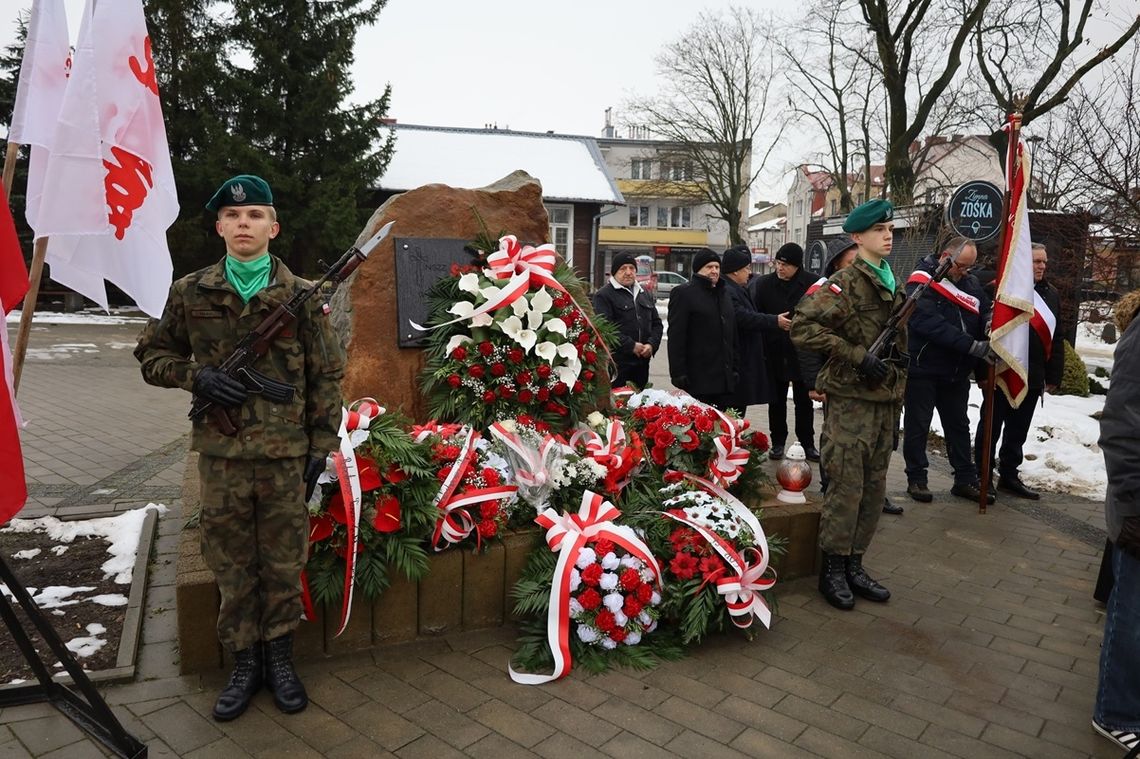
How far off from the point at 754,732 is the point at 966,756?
747 millimetres

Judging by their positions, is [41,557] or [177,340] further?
[41,557]

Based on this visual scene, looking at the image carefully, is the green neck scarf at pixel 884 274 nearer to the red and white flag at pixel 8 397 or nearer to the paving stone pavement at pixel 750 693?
the paving stone pavement at pixel 750 693

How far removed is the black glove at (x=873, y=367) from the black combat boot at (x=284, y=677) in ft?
A: 9.52

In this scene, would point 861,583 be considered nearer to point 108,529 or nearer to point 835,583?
point 835,583

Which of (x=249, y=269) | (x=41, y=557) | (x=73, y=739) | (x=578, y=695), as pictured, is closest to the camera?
(x=73, y=739)

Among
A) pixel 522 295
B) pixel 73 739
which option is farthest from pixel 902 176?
pixel 73 739

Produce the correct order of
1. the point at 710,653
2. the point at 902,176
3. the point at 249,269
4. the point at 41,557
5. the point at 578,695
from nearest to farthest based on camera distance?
the point at 249,269, the point at 578,695, the point at 710,653, the point at 41,557, the point at 902,176

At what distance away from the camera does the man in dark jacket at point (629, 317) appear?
22.5 ft

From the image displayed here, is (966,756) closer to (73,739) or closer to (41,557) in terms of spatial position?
(73,739)

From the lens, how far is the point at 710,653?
3680mm

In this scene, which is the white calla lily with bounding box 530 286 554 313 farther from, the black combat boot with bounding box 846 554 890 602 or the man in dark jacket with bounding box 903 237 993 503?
the man in dark jacket with bounding box 903 237 993 503

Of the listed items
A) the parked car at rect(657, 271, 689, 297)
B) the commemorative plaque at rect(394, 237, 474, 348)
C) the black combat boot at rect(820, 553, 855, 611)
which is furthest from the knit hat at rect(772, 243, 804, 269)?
the parked car at rect(657, 271, 689, 297)

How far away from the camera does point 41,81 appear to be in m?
3.38

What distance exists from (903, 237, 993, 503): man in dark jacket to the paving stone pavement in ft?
4.55
